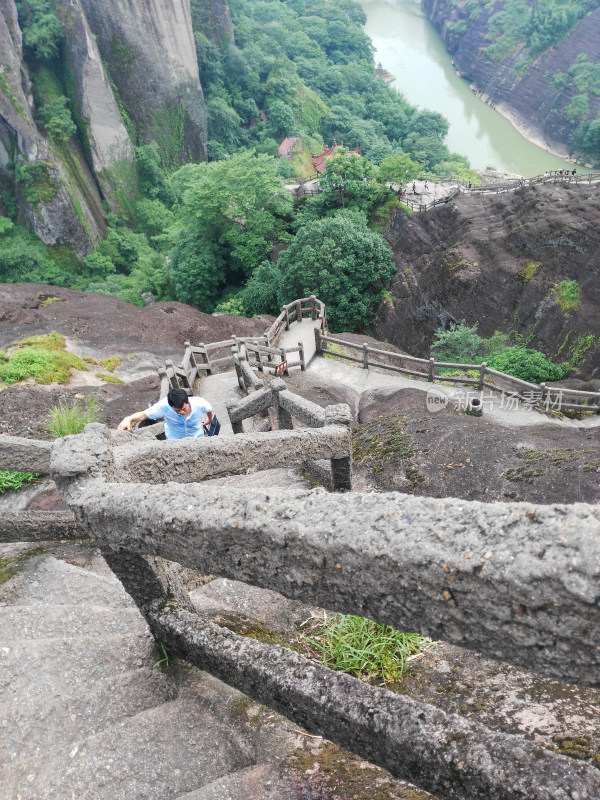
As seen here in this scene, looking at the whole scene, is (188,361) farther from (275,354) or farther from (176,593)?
(176,593)

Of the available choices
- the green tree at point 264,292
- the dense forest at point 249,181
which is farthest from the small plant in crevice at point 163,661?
the green tree at point 264,292

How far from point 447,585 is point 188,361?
12890 mm

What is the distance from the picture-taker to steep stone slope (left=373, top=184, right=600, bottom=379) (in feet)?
65.4

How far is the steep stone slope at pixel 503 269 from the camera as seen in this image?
65.4 feet

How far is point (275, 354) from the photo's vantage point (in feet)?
54.4

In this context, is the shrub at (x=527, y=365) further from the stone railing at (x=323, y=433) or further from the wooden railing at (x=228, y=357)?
the stone railing at (x=323, y=433)

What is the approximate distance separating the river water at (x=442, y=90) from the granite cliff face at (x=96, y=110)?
104 feet

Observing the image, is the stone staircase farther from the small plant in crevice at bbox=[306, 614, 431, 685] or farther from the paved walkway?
the paved walkway

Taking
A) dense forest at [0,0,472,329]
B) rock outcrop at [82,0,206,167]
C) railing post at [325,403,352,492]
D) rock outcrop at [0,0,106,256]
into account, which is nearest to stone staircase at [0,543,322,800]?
railing post at [325,403,352,492]

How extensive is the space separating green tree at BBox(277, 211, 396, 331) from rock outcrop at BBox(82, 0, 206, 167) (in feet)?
96.2

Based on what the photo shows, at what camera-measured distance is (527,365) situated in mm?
18859

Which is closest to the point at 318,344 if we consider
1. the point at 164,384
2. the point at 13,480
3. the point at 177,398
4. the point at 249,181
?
the point at 164,384

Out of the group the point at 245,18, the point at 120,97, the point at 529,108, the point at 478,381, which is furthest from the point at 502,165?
the point at 478,381

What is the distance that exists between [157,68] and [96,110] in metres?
7.47
